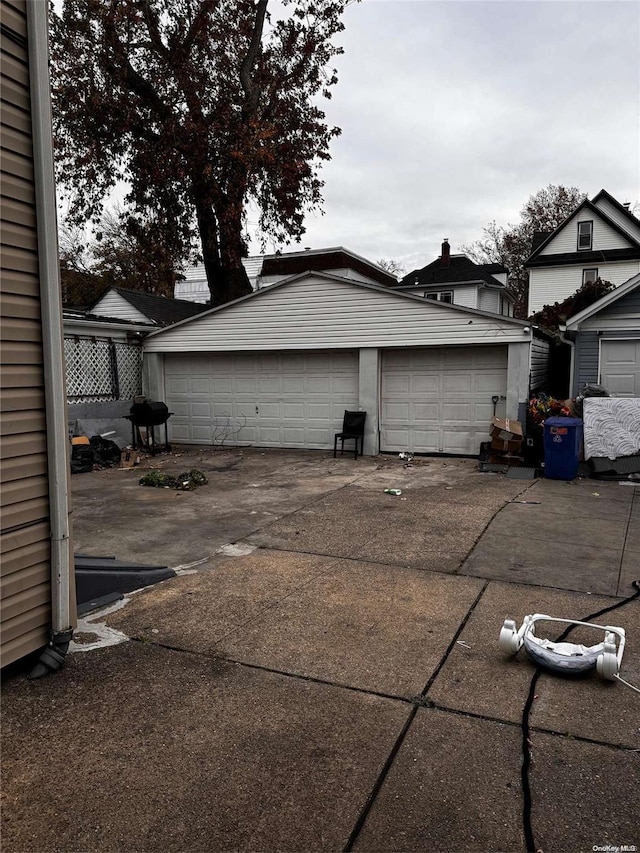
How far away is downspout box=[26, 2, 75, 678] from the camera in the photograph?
2.82 metres

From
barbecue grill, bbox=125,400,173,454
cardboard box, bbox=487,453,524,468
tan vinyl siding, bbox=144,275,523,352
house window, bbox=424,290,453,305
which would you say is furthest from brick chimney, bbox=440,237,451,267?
barbecue grill, bbox=125,400,173,454

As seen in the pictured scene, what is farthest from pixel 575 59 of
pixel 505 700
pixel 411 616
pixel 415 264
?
pixel 415 264

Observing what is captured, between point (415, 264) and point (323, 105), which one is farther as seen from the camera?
point (415, 264)

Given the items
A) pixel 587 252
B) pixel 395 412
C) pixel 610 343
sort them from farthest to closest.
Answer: pixel 587 252
pixel 395 412
pixel 610 343

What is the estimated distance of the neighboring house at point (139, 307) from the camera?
1723 cm

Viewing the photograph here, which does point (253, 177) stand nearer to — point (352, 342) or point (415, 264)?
point (352, 342)

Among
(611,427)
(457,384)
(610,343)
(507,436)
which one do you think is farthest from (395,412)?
(610,343)

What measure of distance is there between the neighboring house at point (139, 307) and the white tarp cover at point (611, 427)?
11943 millimetres

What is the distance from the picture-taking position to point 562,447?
8820 mm

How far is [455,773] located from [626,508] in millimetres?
5751

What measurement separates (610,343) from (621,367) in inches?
20.2

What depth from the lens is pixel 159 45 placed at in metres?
15.5

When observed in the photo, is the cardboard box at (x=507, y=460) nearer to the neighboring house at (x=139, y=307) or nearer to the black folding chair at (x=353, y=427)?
the black folding chair at (x=353, y=427)

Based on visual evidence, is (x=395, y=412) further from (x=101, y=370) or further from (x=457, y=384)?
(x=101, y=370)
